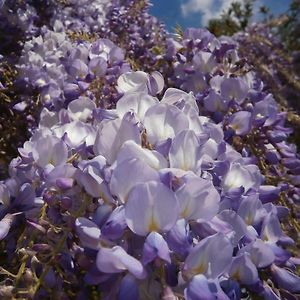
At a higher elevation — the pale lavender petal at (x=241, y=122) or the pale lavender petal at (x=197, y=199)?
the pale lavender petal at (x=241, y=122)

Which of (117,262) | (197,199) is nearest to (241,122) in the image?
(197,199)

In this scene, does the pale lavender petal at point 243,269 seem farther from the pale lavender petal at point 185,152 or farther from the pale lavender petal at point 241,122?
the pale lavender petal at point 241,122

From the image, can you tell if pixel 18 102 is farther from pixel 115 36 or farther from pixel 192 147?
pixel 192 147

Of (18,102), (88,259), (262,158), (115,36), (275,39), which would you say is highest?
(275,39)

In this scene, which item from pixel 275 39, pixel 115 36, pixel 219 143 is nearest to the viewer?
pixel 219 143

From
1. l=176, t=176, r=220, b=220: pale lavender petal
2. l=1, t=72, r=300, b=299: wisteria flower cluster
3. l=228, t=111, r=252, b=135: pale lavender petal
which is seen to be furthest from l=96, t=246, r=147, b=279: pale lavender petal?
Result: l=228, t=111, r=252, b=135: pale lavender petal

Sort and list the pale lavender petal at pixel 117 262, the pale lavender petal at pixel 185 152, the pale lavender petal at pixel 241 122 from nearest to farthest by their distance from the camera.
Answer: the pale lavender petal at pixel 117 262 < the pale lavender petal at pixel 185 152 < the pale lavender petal at pixel 241 122

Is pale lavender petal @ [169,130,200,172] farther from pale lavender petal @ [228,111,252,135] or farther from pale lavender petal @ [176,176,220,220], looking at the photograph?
pale lavender petal @ [228,111,252,135]

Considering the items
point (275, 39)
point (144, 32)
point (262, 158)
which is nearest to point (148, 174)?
point (262, 158)

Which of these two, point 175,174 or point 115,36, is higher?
point 115,36

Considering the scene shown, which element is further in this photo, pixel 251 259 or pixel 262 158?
pixel 262 158

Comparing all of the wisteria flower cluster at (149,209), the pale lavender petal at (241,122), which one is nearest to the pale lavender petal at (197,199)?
the wisteria flower cluster at (149,209)
